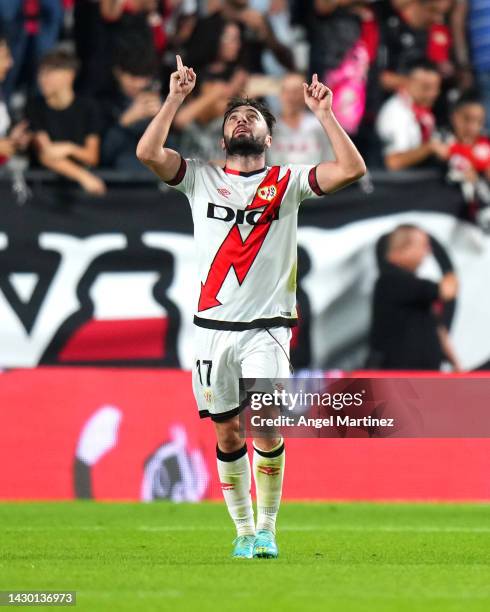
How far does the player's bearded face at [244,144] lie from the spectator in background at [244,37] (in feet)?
23.7

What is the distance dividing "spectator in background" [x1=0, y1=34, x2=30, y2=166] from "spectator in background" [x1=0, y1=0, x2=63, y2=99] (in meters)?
0.45

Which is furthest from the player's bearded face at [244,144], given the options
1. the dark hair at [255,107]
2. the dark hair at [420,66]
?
the dark hair at [420,66]

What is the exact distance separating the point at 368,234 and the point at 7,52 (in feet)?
13.0

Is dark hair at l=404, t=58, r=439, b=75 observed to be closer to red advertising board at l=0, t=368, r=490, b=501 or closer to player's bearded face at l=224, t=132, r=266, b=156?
red advertising board at l=0, t=368, r=490, b=501

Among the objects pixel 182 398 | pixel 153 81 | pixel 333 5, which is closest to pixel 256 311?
pixel 182 398

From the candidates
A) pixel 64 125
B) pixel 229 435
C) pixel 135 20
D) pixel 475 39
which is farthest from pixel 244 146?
pixel 475 39

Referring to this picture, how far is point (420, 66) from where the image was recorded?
16.1 m

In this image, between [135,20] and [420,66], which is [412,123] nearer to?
[420,66]

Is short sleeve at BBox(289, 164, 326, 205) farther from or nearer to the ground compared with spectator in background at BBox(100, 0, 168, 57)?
nearer to the ground

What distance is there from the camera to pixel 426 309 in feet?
47.9

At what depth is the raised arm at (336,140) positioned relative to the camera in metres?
8.25

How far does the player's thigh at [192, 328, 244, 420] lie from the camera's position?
8.51 metres

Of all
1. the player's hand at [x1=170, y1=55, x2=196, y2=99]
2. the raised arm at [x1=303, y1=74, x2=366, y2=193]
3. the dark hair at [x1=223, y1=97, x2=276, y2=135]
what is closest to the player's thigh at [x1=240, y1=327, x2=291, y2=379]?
the raised arm at [x1=303, y1=74, x2=366, y2=193]

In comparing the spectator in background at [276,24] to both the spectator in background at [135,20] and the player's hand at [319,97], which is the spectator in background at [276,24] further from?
the player's hand at [319,97]
